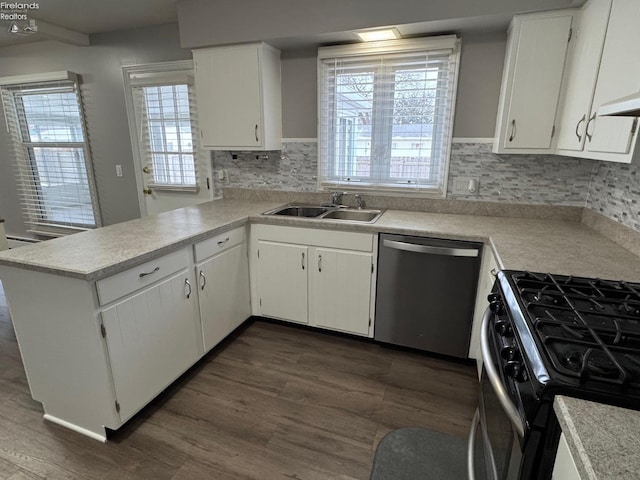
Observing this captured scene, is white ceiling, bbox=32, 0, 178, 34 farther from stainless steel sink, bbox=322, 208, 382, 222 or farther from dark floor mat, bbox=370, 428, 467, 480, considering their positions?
dark floor mat, bbox=370, 428, 467, 480

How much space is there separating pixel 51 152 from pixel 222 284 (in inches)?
127

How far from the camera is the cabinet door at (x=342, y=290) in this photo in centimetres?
239

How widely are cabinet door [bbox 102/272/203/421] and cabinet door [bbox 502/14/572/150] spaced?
2.19 meters

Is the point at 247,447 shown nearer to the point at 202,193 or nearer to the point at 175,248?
the point at 175,248

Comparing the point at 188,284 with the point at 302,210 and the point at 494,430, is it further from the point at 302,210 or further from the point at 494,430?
the point at 494,430

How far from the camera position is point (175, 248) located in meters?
1.90

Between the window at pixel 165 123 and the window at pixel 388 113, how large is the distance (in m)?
1.30

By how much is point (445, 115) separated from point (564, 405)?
2179 mm

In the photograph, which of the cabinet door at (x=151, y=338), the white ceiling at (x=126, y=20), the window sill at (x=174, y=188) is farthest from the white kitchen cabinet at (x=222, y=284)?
the white ceiling at (x=126, y=20)

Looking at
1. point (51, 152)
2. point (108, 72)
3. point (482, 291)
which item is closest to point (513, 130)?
point (482, 291)

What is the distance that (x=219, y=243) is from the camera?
2295 mm

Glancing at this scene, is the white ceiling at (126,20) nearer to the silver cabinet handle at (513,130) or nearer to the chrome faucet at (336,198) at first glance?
the silver cabinet handle at (513,130)

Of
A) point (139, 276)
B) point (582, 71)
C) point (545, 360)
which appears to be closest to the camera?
point (545, 360)

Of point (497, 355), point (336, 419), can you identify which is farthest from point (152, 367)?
point (497, 355)
